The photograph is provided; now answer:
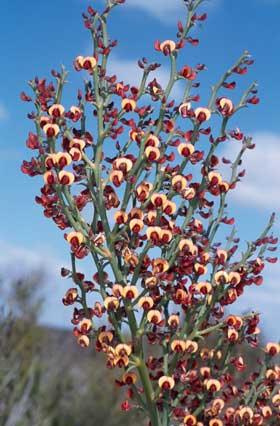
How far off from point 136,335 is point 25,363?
4.68m

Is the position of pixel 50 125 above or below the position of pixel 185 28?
below

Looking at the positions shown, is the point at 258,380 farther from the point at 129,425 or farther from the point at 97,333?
the point at 129,425

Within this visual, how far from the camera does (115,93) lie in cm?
406

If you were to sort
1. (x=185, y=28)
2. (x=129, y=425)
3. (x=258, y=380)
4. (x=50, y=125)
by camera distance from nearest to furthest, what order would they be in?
1. (x=50, y=125)
2. (x=185, y=28)
3. (x=258, y=380)
4. (x=129, y=425)

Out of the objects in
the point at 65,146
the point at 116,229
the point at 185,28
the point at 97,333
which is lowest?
the point at 97,333

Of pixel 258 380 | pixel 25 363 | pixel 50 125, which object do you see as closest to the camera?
pixel 50 125

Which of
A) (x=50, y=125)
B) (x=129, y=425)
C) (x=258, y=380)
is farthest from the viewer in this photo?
(x=129, y=425)

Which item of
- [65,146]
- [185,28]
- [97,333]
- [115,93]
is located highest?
[185,28]

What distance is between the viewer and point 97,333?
159 inches

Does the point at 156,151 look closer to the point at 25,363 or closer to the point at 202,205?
the point at 202,205

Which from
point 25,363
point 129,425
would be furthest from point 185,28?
point 129,425

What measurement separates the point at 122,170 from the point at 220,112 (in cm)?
59

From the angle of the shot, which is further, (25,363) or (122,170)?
(25,363)

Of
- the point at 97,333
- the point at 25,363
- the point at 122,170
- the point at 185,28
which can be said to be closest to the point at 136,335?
the point at 97,333
